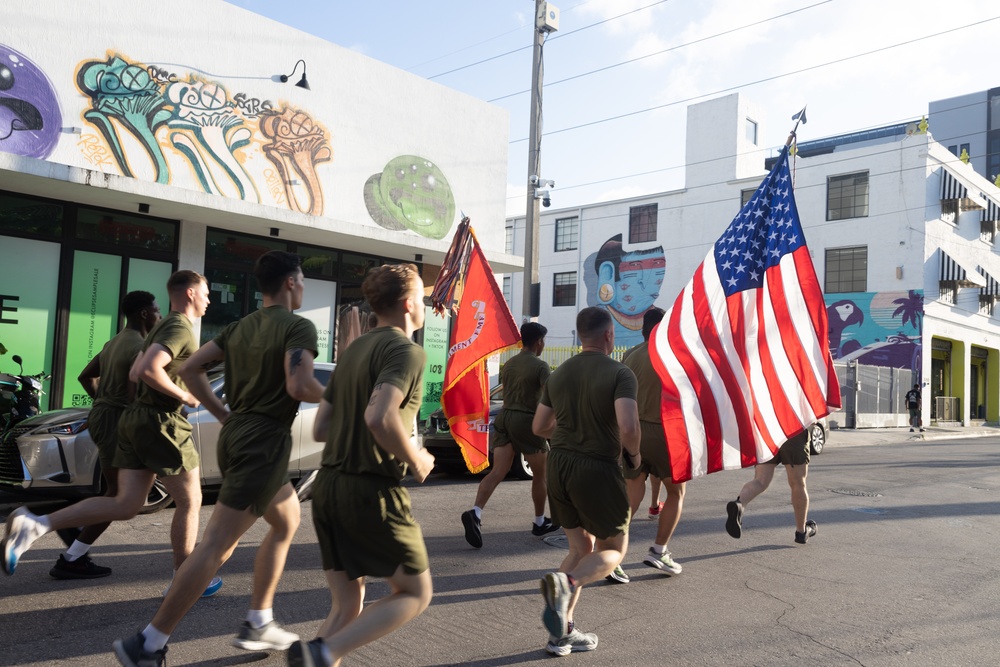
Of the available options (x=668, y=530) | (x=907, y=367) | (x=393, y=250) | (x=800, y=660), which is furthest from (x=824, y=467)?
(x=907, y=367)

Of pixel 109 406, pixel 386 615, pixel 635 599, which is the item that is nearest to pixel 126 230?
pixel 109 406

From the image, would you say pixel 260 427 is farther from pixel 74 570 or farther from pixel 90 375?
pixel 90 375

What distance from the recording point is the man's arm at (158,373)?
4.40m

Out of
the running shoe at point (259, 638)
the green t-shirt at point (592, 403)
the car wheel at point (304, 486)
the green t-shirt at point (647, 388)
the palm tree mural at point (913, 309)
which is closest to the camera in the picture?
the running shoe at point (259, 638)

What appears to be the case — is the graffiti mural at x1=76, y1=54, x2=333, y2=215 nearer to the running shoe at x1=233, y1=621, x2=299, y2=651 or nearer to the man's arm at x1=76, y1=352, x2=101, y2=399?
the man's arm at x1=76, y1=352, x2=101, y2=399

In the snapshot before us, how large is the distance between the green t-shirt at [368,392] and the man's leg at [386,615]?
1.32 ft

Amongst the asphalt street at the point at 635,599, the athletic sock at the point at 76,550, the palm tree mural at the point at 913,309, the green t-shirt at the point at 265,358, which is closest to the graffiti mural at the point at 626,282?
the palm tree mural at the point at 913,309

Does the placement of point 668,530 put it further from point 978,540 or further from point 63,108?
point 63,108

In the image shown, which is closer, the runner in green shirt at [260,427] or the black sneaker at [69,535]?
the runner in green shirt at [260,427]

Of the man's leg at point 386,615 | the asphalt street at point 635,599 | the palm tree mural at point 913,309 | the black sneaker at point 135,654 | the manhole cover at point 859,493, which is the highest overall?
the palm tree mural at point 913,309

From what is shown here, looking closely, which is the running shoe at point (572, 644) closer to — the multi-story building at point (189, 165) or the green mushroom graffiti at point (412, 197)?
the multi-story building at point (189, 165)

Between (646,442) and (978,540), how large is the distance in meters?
3.89

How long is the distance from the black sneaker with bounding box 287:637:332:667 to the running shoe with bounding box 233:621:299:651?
108 cm

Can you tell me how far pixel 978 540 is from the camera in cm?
788
